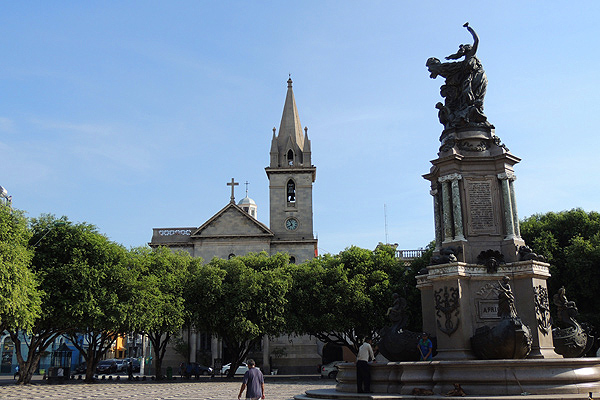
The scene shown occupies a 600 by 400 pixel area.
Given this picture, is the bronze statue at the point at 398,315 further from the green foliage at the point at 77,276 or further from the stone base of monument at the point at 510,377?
the green foliage at the point at 77,276

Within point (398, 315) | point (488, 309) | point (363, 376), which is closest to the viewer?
point (363, 376)

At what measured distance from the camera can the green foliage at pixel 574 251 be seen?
104 feet

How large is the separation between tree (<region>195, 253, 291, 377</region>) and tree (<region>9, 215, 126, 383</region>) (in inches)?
297

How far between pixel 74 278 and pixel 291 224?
30.7m

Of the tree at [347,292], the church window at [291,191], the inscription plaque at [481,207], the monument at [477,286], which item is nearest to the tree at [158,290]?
the tree at [347,292]

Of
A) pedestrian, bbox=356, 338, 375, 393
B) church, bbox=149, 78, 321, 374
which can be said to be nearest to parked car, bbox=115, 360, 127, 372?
church, bbox=149, 78, 321, 374

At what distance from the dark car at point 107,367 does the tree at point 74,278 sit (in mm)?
26520

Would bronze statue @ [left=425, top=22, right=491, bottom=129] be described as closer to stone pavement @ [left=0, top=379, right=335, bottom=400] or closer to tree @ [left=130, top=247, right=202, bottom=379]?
stone pavement @ [left=0, top=379, right=335, bottom=400]

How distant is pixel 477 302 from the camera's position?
14430 millimetres

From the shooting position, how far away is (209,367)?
54875mm

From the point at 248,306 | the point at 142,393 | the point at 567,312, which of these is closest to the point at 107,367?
the point at 248,306

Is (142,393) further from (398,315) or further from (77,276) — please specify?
(398,315)

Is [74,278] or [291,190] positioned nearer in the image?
[74,278]

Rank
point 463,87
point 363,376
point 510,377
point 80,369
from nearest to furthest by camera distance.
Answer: point 510,377 → point 363,376 → point 463,87 → point 80,369
